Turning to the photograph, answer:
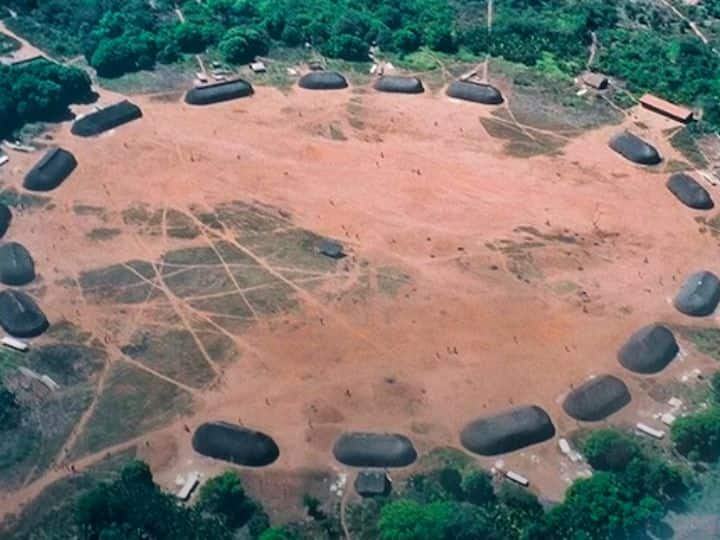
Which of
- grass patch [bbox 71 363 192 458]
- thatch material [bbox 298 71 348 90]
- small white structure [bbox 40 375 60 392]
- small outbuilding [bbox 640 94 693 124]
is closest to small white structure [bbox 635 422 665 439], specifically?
grass patch [bbox 71 363 192 458]

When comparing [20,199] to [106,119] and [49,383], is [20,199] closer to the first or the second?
[106,119]

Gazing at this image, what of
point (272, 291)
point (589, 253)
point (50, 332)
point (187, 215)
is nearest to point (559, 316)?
point (589, 253)

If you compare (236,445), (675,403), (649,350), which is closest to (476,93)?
(649,350)

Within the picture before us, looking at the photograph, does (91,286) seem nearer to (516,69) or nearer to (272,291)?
(272,291)

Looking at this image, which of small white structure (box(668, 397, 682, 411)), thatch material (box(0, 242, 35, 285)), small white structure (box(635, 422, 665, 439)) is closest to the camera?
small white structure (box(635, 422, 665, 439))

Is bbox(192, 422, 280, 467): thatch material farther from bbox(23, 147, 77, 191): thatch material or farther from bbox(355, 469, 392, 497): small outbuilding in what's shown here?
bbox(23, 147, 77, 191): thatch material

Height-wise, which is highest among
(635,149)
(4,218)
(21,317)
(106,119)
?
(106,119)

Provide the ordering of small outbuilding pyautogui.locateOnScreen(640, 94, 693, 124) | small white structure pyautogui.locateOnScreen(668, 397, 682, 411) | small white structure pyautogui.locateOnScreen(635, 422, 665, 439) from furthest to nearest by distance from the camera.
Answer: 1. small outbuilding pyautogui.locateOnScreen(640, 94, 693, 124)
2. small white structure pyautogui.locateOnScreen(668, 397, 682, 411)
3. small white structure pyautogui.locateOnScreen(635, 422, 665, 439)
